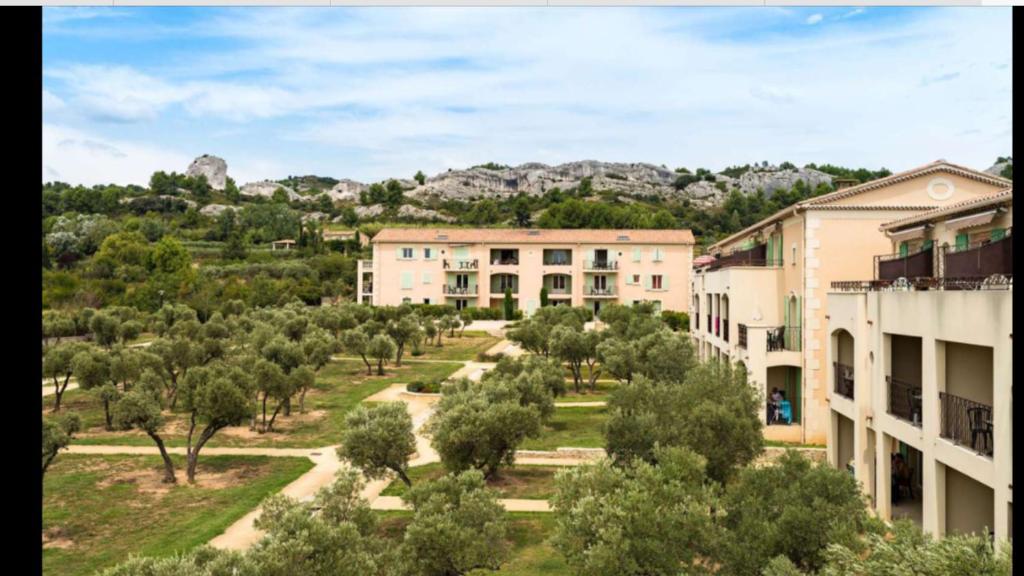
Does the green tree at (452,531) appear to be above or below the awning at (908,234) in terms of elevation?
below

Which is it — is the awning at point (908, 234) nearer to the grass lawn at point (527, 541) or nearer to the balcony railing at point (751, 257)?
the balcony railing at point (751, 257)

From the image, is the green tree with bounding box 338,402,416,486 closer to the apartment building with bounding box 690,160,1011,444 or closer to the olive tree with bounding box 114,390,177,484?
the olive tree with bounding box 114,390,177,484

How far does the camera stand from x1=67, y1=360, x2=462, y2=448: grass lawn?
16406 millimetres

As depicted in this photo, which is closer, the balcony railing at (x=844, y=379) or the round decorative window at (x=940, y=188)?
the balcony railing at (x=844, y=379)

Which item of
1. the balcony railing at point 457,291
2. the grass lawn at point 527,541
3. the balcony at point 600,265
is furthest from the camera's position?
the balcony railing at point 457,291

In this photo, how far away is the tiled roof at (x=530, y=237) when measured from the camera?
150ft

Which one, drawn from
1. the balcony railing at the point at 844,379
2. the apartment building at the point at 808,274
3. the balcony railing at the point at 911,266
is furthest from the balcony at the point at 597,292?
the balcony railing at the point at 911,266

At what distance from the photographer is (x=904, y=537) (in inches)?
178

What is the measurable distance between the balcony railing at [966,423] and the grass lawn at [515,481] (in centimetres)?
597

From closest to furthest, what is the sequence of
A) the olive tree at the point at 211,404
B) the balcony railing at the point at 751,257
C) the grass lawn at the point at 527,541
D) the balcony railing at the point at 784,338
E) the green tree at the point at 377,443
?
the grass lawn at the point at 527,541
the green tree at the point at 377,443
the olive tree at the point at 211,404
the balcony railing at the point at 784,338
the balcony railing at the point at 751,257

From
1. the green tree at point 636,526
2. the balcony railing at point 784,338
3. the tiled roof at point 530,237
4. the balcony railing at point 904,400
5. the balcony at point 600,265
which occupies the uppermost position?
the tiled roof at point 530,237

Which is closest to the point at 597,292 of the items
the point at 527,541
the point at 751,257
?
the point at 751,257
